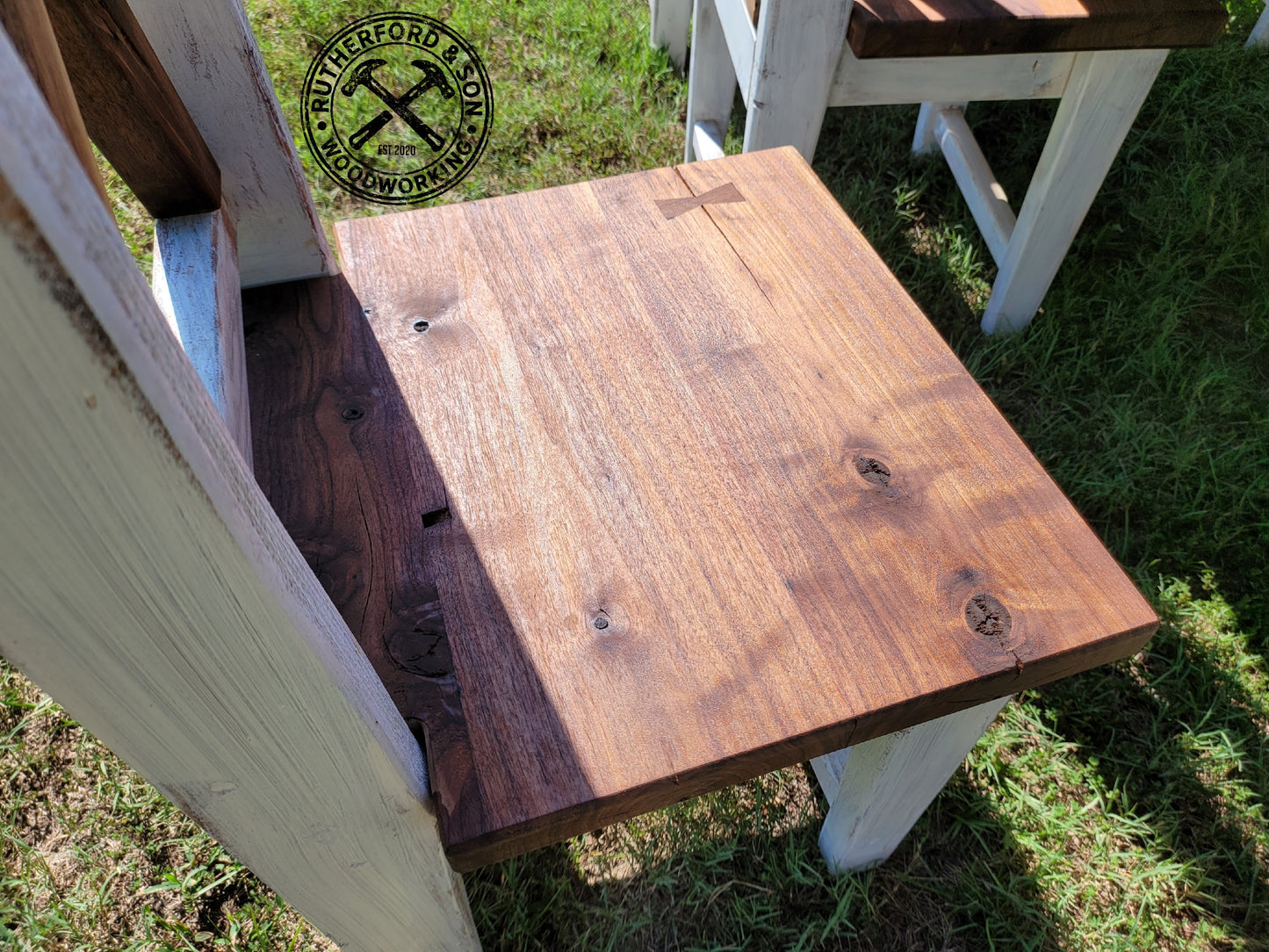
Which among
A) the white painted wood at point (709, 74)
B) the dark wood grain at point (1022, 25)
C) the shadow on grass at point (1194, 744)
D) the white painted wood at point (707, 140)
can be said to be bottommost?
the shadow on grass at point (1194, 744)

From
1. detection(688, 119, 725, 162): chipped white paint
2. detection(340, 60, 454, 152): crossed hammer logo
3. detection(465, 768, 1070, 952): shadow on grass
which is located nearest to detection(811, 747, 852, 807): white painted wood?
detection(465, 768, 1070, 952): shadow on grass

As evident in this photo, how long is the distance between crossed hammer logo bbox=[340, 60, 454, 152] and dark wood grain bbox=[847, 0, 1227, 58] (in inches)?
56.6

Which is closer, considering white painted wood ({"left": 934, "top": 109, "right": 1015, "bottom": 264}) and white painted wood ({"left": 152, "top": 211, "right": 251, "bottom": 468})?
white painted wood ({"left": 152, "top": 211, "right": 251, "bottom": 468})

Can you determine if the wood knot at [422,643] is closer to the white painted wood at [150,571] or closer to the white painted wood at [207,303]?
the white painted wood at [150,571]

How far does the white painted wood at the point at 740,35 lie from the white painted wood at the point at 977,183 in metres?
0.80

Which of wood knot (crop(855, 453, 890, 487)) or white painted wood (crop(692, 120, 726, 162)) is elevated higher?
wood knot (crop(855, 453, 890, 487))

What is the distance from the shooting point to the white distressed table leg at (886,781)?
3.38ft

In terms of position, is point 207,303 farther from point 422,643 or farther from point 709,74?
point 709,74

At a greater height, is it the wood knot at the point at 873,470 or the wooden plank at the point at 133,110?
the wooden plank at the point at 133,110

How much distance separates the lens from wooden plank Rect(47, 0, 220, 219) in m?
0.71

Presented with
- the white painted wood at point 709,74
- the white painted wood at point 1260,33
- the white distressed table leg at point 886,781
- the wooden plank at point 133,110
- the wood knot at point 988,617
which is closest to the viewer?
the wooden plank at point 133,110

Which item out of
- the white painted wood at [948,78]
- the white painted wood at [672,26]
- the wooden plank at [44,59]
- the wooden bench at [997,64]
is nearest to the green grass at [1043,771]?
the wooden bench at [997,64]

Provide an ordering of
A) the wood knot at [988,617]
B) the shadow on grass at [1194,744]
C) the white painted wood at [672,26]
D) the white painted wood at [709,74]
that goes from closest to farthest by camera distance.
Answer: the wood knot at [988,617]
the shadow on grass at [1194,744]
the white painted wood at [709,74]
the white painted wood at [672,26]

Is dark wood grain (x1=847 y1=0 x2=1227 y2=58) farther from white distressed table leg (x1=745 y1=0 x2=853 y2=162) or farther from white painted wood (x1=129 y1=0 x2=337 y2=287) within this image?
white painted wood (x1=129 y1=0 x2=337 y2=287)
